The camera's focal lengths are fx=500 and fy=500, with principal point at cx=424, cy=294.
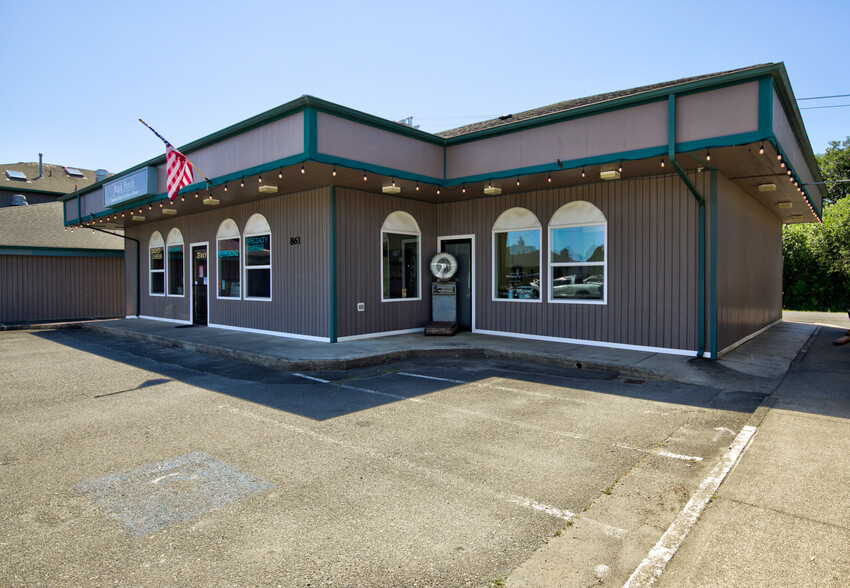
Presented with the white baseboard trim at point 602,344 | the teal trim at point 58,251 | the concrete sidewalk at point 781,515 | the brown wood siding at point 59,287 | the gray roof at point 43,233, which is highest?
the gray roof at point 43,233

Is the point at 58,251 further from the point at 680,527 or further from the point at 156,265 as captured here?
the point at 680,527

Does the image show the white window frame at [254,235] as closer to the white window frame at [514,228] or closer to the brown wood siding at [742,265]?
the white window frame at [514,228]

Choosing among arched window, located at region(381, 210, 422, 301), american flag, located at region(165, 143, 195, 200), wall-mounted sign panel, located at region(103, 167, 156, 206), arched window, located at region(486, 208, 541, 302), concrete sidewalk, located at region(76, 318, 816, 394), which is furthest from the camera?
wall-mounted sign panel, located at region(103, 167, 156, 206)

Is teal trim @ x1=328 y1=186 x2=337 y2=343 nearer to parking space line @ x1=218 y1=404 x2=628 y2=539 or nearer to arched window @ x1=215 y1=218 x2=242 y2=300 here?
arched window @ x1=215 y1=218 x2=242 y2=300

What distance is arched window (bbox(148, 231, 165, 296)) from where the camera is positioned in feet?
51.7

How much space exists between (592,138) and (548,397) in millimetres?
4335

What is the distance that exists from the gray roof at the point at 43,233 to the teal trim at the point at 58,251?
101mm

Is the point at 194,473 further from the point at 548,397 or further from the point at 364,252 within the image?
the point at 364,252

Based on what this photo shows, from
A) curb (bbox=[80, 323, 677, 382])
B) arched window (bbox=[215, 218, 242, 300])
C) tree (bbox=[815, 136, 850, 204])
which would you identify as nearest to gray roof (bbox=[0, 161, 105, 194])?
arched window (bbox=[215, 218, 242, 300])

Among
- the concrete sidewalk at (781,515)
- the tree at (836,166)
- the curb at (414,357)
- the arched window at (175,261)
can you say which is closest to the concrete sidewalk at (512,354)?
the curb at (414,357)

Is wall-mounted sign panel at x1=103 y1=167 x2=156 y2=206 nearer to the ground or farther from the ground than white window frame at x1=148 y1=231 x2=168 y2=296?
farther from the ground

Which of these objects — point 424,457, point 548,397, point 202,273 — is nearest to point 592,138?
point 548,397

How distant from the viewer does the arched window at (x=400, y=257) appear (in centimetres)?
1091

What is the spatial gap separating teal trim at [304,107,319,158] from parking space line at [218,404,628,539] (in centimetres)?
414
